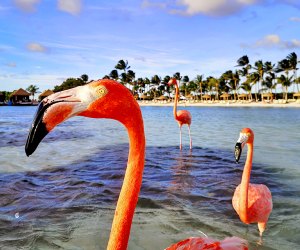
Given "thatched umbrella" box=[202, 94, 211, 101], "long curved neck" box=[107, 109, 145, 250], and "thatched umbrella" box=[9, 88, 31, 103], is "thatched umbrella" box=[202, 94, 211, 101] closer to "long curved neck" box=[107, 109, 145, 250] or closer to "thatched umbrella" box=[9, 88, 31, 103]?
"thatched umbrella" box=[9, 88, 31, 103]

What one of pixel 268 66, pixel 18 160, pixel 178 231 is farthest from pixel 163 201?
pixel 268 66

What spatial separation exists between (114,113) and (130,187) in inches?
19.6

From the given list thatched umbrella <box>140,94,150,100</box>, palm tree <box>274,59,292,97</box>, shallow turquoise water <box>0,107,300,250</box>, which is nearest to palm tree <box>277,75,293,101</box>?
palm tree <box>274,59,292,97</box>

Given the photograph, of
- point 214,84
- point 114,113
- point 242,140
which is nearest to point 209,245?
point 114,113

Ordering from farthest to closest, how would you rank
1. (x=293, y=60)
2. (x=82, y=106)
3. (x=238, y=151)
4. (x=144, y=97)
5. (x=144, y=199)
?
(x=144, y=97)
(x=293, y=60)
(x=144, y=199)
(x=238, y=151)
(x=82, y=106)

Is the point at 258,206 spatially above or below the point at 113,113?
below

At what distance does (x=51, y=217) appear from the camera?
517 centimetres

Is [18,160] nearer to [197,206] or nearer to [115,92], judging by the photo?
[197,206]

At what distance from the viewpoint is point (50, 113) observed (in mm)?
1632

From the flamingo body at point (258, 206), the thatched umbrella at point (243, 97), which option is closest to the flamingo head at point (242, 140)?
the flamingo body at point (258, 206)

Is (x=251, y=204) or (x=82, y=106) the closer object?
(x=82, y=106)

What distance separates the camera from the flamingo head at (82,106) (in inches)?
62.9

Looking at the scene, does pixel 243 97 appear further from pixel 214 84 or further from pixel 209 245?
pixel 209 245

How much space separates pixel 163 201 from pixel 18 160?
619 centimetres
